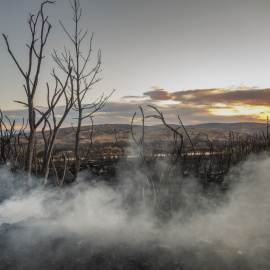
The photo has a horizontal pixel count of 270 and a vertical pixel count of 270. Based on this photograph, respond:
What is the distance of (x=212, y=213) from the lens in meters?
4.03

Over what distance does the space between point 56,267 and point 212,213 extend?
8.58 ft

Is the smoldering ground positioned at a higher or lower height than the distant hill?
higher

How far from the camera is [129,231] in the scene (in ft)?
10.5

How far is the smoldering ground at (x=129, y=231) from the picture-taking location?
2.50 m

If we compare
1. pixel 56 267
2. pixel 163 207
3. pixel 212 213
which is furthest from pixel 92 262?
pixel 212 213

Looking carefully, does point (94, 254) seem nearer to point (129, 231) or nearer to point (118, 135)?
point (129, 231)

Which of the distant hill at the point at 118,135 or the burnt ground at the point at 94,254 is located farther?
the distant hill at the point at 118,135

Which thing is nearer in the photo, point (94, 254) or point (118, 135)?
point (94, 254)

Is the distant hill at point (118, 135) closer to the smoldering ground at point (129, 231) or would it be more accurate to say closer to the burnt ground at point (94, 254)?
the smoldering ground at point (129, 231)

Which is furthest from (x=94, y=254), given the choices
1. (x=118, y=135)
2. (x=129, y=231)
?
(x=118, y=135)

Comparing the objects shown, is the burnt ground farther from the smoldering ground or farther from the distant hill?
the distant hill

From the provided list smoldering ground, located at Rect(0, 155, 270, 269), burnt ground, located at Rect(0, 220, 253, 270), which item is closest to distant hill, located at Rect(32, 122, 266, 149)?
smoldering ground, located at Rect(0, 155, 270, 269)

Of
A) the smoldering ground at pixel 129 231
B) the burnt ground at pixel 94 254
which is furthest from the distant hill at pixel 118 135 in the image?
the burnt ground at pixel 94 254

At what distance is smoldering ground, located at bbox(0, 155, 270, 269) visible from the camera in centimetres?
250
